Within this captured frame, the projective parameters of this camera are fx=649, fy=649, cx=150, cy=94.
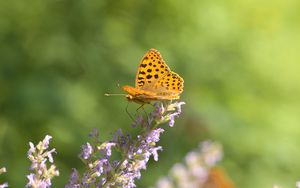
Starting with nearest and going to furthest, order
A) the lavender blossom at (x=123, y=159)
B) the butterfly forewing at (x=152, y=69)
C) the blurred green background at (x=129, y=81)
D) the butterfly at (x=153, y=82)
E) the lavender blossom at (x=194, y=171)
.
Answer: the lavender blossom at (x=123, y=159) → the butterfly at (x=153, y=82) → the butterfly forewing at (x=152, y=69) → the lavender blossom at (x=194, y=171) → the blurred green background at (x=129, y=81)

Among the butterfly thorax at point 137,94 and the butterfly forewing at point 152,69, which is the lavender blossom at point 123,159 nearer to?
the butterfly thorax at point 137,94

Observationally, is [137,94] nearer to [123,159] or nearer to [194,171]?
[123,159]

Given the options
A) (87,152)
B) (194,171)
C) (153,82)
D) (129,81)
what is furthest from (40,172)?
(129,81)

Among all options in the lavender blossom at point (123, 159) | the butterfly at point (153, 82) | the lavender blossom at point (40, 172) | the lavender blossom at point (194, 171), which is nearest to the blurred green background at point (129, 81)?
the lavender blossom at point (194, 171)

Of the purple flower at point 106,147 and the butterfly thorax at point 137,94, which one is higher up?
the butterfly thorax at point 137,94

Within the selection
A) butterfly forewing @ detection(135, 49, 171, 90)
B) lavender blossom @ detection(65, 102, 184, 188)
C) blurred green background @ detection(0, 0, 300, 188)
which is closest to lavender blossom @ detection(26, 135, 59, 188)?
lavender blossom @ detection(65, 102, 184, 188)

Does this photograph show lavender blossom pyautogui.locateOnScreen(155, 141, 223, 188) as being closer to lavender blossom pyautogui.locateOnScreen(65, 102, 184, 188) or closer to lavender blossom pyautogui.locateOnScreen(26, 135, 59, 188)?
lavender blossom pyautogui.locateOnScreen(65, 102, 184, 188)

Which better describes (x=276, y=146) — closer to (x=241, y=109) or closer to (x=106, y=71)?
(x=241, y=109)
